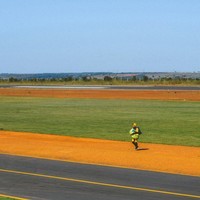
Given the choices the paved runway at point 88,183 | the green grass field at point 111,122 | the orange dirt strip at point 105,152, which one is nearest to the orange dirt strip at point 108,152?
the orange dirt strip at point 105,152

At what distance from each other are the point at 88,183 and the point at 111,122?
23908 millimetres

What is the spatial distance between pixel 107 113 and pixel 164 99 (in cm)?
2223

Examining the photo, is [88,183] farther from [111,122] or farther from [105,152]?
[111,122]

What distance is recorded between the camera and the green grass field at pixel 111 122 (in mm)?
34219

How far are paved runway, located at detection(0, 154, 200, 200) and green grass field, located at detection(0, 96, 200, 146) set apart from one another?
9732 mm

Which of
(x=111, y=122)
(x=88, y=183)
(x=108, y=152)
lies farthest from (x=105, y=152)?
(x=111, y=122)

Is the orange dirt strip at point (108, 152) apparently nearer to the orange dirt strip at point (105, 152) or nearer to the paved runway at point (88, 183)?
the orange dirt strip at point (105, 152)

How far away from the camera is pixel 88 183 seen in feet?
62.8

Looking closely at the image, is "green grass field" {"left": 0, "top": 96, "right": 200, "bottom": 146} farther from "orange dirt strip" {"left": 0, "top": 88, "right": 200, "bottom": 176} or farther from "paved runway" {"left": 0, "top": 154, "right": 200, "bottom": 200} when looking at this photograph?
"paved runway" {"left": 0, "top": 154, "right": 200, "bottom": 200}

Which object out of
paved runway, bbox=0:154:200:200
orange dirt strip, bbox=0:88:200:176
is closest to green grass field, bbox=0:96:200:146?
orange dirt strip, bbox=0:88:200:176

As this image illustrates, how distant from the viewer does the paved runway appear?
680 inches

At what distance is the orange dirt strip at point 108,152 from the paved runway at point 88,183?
143 cm

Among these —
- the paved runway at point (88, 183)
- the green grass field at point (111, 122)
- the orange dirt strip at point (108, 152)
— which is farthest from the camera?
the green grass field at point (111, 122)

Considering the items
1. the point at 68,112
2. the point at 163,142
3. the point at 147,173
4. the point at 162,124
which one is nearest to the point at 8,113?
the point at 68,112
